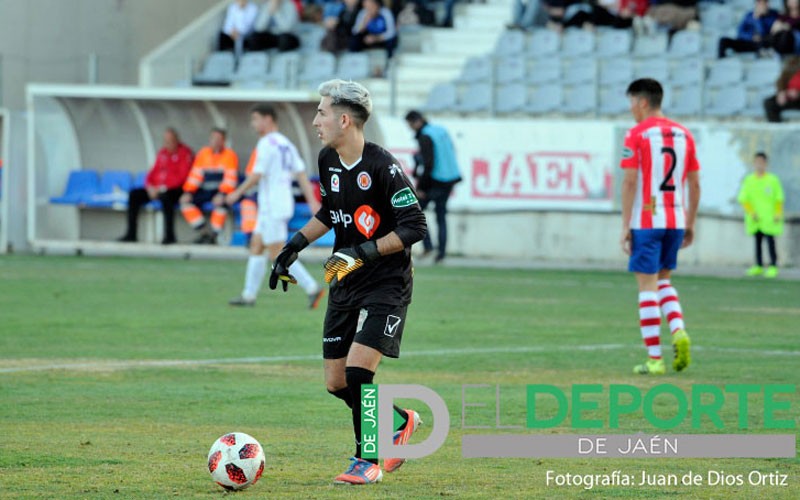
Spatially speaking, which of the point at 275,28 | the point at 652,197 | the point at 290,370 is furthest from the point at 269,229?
the point at 275,28

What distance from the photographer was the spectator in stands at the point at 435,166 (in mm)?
21656

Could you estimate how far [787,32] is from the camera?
24.1 metres

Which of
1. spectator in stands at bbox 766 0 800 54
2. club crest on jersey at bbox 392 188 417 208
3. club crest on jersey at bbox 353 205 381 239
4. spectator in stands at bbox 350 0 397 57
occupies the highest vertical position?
spectator in stands at bbox 350 0 397 57

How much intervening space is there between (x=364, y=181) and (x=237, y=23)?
23.8 metres

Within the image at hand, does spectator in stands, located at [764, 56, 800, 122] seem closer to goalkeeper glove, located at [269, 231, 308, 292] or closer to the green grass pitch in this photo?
the green grass pitch

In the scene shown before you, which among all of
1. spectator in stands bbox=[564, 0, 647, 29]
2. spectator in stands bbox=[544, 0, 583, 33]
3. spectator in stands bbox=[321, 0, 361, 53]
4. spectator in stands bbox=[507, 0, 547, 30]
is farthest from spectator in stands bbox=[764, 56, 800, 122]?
spectator in stands bbox=[321, 0, 361, 53]

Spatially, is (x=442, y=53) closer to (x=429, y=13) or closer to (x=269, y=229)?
(x=429, y=13)

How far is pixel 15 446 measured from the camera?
7.36 meters

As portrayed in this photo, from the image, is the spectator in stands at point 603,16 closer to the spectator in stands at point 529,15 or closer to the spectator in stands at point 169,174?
the spectator in stands at point 529,15

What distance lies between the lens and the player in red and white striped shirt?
35.3 feet

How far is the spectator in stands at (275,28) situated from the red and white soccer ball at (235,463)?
2338 cm

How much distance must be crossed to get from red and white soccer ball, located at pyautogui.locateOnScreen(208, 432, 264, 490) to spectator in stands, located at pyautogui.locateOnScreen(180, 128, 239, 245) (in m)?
16.8

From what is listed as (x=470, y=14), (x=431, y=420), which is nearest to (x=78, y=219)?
(x=470, y=14)

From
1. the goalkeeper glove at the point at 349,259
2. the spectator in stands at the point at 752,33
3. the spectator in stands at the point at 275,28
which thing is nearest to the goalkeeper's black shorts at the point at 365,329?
the goalkeeper glove at the point at 349,259
